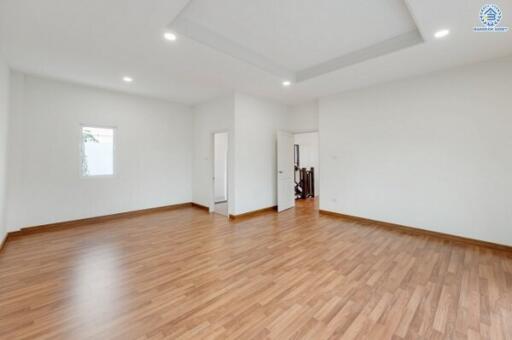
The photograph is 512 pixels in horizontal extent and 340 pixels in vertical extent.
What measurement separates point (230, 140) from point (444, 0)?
→ 3.85m

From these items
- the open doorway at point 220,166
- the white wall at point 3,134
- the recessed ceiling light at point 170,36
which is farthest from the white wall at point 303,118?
the white wall at point 3,134

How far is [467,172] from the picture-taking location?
11.4 ft

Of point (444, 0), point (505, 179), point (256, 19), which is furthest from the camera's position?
point (505, 179)

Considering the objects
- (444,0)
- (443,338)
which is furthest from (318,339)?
(444,0)

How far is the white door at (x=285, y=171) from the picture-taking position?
224 inches

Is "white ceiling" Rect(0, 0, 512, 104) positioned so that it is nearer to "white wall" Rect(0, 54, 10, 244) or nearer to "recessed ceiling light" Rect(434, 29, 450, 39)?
"recessed ceiling light" Rect(434, 29, 450, 39)

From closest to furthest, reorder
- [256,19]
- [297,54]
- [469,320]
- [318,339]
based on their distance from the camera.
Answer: [318,339], [469,320], [256,19], [297,54]

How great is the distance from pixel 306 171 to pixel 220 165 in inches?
117

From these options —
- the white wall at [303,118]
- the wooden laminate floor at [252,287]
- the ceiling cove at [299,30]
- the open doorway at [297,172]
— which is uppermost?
the ceiling cove at [299,30]

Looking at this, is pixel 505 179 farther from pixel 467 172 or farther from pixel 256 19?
pixel 256 19

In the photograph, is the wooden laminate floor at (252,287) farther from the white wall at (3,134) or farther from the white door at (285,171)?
the white door at (285,171)

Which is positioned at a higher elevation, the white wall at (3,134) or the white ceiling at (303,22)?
the white ceiling at (303,22)

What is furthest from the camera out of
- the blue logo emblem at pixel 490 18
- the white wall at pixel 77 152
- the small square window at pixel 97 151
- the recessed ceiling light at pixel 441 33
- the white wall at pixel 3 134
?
the small square window at pixel 97 151

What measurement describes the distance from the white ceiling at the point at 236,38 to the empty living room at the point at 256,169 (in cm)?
3
